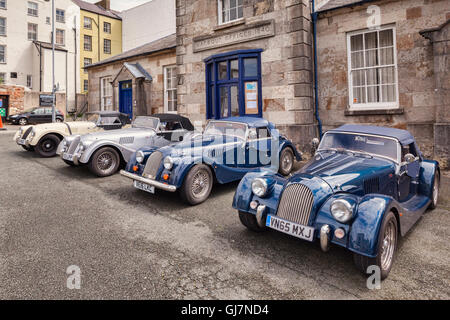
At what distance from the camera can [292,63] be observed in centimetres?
969

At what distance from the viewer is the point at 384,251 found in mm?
3160

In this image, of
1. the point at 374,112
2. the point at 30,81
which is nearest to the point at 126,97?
the point at 374,112

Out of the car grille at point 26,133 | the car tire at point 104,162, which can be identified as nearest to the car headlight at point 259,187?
the car tire at point 104,162

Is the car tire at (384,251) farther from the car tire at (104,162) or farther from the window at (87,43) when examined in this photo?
the window at (87,43)

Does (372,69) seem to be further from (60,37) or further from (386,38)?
(60,37)

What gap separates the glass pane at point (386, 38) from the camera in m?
8.98

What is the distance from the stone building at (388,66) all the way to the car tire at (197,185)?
5.91 meters

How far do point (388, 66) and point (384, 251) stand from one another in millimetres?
7655

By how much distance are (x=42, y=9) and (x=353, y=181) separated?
43.4 m

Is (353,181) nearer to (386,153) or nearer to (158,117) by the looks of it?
(386,153)

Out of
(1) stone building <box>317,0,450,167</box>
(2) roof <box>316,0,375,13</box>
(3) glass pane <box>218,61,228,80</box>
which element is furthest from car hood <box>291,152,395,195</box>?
(3) glass pane <box>218,61,228,80</box>

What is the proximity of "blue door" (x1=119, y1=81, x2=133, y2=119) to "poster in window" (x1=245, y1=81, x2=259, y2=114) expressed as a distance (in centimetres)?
897
